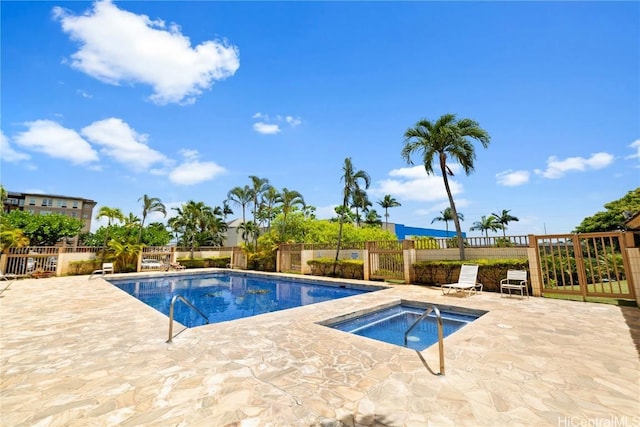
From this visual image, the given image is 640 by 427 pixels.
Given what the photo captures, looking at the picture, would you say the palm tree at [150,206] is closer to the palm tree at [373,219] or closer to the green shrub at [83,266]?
the green shrub at [83,266]

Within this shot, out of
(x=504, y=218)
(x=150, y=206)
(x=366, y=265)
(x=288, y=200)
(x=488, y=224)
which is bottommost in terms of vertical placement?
(x=366, y=265)

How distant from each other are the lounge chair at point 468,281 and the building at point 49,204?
206ft

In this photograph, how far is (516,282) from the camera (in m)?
10.5

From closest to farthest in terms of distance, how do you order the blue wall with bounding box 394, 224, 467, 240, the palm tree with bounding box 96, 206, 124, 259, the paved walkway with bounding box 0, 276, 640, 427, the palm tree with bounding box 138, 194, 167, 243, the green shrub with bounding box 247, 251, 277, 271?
1. the paved walkway with bounding box 0, 276, 640, 427
2. the green shrub with bounding box 247, 251, 277, 271
3. the palm tree with bounding box 96, 206, 124, 259
4. the palm tree with bounding box 138, 194, 167, 243
5. the blue wall with bounding box 394, 224, 467, 240

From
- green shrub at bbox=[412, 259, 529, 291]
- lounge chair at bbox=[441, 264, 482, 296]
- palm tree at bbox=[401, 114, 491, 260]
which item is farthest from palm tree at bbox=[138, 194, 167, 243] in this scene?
lounge chair at bbox=[441, 264, 482, 296]

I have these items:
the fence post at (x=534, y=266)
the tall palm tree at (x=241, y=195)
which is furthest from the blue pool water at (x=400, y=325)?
the tall palm tree at (x=241, y=195)

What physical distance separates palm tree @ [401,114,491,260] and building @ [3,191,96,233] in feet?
199

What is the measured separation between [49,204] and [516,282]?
70.1m

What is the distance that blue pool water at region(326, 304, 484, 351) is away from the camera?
20.9 feet

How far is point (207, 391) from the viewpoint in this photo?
3.33m

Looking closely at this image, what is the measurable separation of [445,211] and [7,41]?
54.4 metres

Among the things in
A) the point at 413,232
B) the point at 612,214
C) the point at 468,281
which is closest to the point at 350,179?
the point at 468,281

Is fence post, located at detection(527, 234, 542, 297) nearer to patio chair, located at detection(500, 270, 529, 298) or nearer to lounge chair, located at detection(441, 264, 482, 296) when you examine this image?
patio chair, located at detection(500, 270, 529, 298)

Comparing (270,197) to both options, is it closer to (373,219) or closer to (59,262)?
(59,262)
